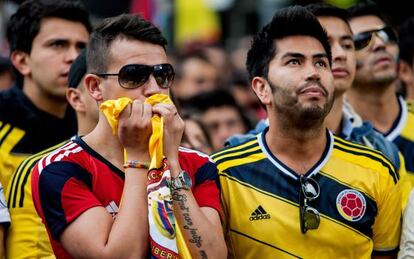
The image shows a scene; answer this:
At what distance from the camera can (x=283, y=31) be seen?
627 centimetres

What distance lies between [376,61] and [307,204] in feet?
7.78

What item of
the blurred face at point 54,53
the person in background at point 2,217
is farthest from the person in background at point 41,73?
the person in background at point 2,217

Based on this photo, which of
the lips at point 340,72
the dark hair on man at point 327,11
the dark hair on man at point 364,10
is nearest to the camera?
the lips at point 340,72

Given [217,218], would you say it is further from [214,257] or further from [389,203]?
[389,203]

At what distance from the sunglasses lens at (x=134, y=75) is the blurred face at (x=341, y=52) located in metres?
1.99

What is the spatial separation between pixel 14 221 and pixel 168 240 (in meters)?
1.55

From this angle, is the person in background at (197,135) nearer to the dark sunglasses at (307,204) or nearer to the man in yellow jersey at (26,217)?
the man in yellow jersey at (26,217)

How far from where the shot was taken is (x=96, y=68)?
5.75 m

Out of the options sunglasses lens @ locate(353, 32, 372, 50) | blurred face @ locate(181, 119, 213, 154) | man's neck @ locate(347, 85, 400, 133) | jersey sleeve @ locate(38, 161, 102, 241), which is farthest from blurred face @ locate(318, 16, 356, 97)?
jersey sleeve @ locate(38, 161, 102, 241)

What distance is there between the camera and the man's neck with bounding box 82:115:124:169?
554 centimetres

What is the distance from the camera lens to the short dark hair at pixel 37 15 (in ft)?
25.2

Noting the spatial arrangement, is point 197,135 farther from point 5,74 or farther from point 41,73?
point 5,74

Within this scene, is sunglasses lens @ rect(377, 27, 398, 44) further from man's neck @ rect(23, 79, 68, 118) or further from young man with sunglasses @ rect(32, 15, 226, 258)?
young man with sunglasses @ rect(32, 15, 226, 258)

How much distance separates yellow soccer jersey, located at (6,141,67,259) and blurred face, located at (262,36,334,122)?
5.03 ft
